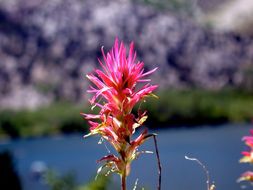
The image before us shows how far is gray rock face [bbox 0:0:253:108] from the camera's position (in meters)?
146

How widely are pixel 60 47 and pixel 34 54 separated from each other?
7.49 meters

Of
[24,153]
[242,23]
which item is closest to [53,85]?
[242,23]

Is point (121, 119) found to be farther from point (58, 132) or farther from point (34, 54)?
point (34, 54)

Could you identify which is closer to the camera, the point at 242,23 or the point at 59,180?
the point at 59,180

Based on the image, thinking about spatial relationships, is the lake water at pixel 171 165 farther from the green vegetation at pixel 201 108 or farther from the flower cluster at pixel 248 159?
the green vegetation at pixel 201 108

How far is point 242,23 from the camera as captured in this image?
490ft

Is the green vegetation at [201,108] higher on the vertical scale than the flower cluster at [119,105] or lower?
lower

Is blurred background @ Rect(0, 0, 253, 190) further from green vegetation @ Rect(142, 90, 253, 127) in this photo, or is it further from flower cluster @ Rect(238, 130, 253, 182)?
flower cluster @ Rect(238, 130, 253, 182)

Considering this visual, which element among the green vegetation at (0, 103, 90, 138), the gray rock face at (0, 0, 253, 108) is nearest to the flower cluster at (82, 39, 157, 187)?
the green vegetation at (0, 103, 90, 138)

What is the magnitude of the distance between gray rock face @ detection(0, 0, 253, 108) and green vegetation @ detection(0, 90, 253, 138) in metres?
9.68

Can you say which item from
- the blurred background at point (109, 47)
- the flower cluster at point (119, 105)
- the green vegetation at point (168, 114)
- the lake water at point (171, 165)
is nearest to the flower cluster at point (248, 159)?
the flower cluster at point (119, 105)

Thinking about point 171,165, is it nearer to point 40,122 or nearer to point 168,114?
point 168,114

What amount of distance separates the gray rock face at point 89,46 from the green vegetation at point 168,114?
9.68 metres

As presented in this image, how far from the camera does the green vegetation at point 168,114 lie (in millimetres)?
113562
